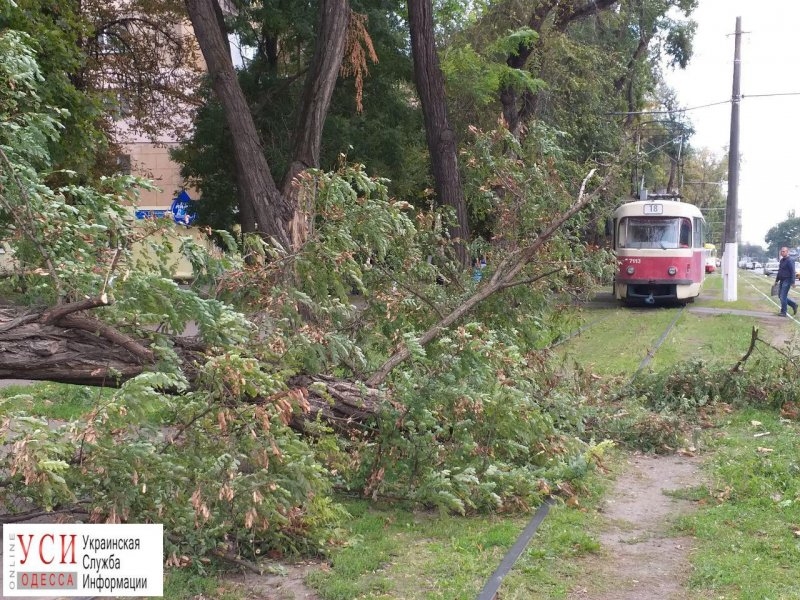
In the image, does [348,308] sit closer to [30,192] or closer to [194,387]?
[194,387]

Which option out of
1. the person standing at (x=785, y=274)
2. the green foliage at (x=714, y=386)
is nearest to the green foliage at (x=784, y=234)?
the person standing at (x=785, y=274)

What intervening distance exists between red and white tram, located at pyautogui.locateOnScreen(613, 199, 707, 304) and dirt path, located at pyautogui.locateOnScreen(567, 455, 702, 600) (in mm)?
17268

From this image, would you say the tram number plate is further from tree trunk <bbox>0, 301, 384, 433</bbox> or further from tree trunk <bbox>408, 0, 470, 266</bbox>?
tree trunk <bbox>0, 301, 384, 433</bbox>

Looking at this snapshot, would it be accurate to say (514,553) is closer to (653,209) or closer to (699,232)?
(653,209)

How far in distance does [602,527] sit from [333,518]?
1.98 meters

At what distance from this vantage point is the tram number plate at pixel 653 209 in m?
24.8

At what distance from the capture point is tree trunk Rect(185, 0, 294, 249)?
11.2 meters

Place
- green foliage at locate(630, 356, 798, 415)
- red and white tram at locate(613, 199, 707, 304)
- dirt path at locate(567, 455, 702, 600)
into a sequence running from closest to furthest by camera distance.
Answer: dirt path at locate(567, 455, 702, 600)
green foliage at locate(630, 356, 798, 415)
red and white tram at locate(613, 199, 707, 304)

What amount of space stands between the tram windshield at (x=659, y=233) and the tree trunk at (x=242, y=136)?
15.8 metres

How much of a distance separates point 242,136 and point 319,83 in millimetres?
1326

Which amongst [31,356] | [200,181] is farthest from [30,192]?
[200,181]

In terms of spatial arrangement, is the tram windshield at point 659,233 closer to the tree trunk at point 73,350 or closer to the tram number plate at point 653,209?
the tram number plate at point 653,209

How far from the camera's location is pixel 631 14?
24969 mm

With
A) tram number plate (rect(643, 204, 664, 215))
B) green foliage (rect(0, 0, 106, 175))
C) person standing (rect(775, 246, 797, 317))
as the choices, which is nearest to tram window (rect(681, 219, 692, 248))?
tram number plate (rect(643, 204, 664, 215))
